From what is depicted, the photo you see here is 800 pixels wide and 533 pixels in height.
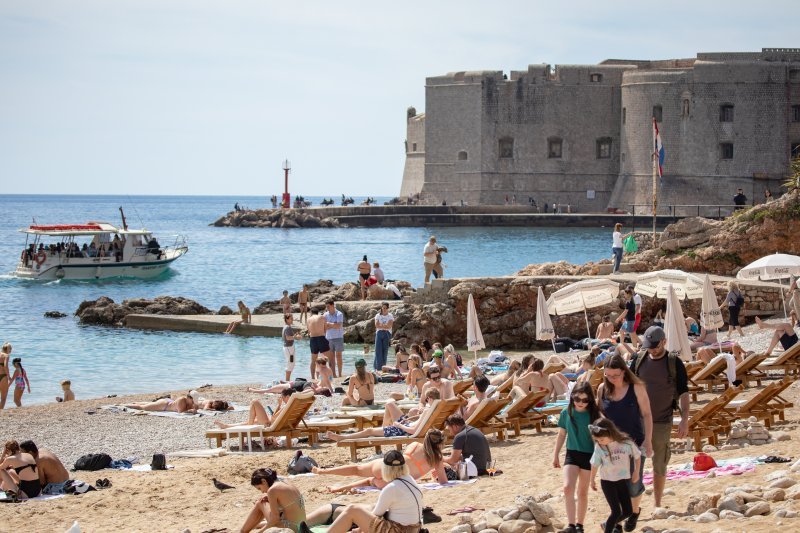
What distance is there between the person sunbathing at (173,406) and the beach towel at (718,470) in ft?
21.7

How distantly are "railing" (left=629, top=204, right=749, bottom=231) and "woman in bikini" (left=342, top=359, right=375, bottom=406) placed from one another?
4221 centimetres

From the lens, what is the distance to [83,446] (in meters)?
11.4

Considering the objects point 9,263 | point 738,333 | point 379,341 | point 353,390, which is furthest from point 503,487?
point 9,263

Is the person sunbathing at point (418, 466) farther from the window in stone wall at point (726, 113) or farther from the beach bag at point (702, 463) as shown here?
the window in stone wall at point (726, 113)

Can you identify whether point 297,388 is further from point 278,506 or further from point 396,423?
point 278,506

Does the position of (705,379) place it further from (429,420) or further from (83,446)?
(83,446)

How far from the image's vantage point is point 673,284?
612 inches

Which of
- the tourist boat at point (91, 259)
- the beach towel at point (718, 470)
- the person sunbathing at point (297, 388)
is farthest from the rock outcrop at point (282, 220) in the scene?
the beach towel at point (718, 470)

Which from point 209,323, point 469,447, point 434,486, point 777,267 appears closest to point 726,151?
point 209,323

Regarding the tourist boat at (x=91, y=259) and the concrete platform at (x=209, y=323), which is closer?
the concrete platform at (x=209, y=323)

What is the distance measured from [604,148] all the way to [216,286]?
960 inches

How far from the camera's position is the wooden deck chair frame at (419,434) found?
988 centimetres

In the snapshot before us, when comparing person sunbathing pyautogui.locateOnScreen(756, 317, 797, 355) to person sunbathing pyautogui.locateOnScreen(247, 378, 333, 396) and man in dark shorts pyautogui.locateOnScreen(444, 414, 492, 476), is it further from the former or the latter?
man in dark shorts pyautogui.locateOnScreen(444, 414, 492, 476)

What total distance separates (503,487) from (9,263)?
5068 centimetres
